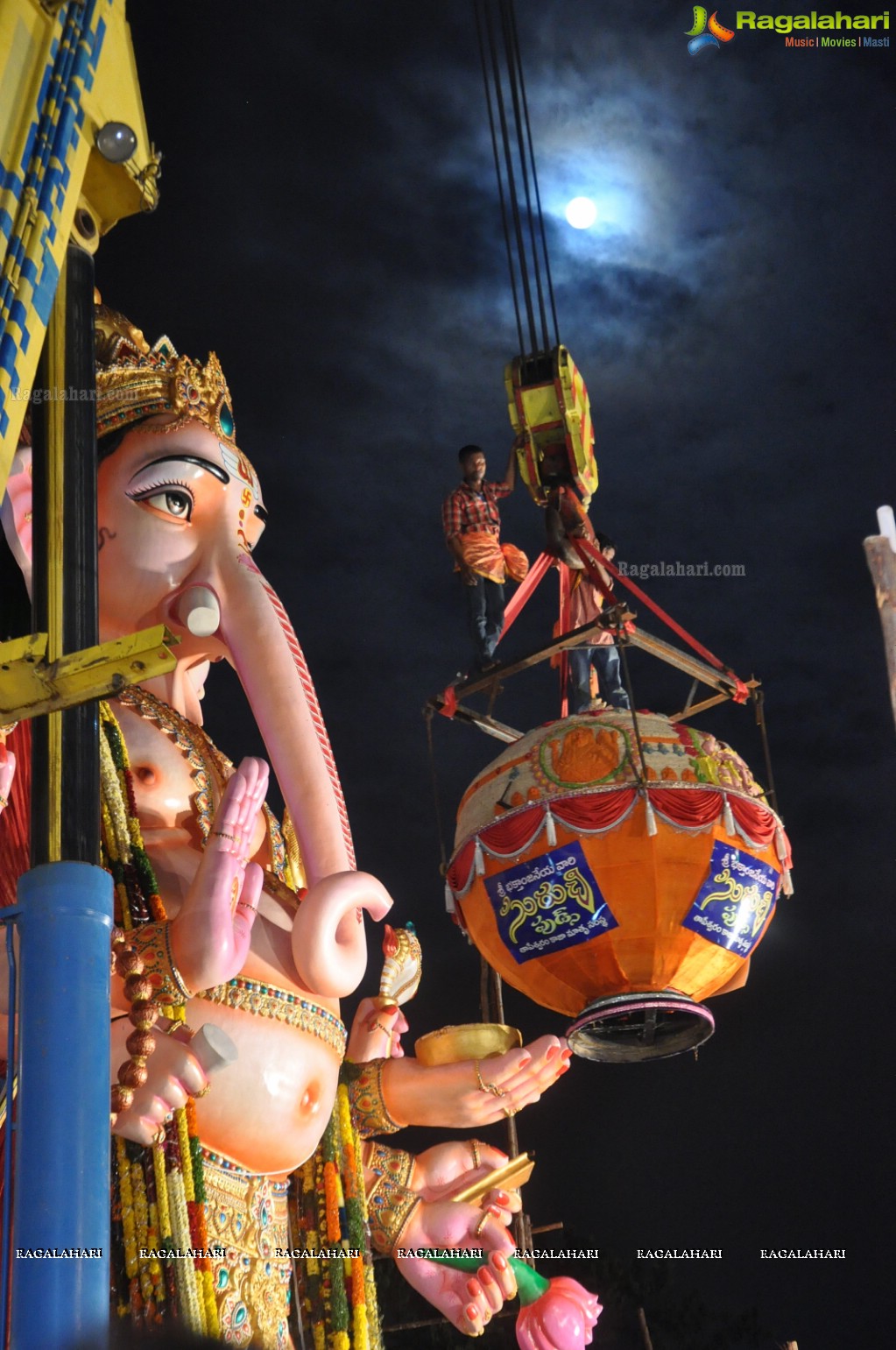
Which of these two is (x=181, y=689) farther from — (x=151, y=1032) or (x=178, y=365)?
(x=151, y=1032)

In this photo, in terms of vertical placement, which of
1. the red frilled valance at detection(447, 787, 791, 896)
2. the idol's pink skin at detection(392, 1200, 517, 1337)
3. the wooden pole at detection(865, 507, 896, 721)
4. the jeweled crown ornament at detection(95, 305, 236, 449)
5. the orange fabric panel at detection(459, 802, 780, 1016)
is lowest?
the idol's pink skin at detection(392, 1200, 517, 1337)

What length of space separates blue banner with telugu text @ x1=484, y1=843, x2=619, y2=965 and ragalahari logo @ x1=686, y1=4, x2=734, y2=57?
5.33m

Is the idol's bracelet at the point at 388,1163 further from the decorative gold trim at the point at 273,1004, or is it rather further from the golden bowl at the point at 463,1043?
the decorative gold trim at the point at 273,1004

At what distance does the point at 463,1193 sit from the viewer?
17.9 ft

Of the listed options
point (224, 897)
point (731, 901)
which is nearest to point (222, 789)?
point (224, 897)

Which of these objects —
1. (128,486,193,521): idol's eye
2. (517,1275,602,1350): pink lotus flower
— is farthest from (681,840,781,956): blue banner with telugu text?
(128,486,193,521): idol's eye

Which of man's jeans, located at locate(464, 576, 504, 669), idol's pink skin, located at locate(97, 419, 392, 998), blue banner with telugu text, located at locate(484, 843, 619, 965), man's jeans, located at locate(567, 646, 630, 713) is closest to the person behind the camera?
idol's pink skin, located at locate(97, 419, 392, 998)

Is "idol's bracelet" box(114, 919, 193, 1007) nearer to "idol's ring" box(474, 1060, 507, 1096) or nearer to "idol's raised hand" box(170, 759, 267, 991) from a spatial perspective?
"idol's raised hand" box(170, 759, 267, 991)

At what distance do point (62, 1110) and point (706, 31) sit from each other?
7934 mm

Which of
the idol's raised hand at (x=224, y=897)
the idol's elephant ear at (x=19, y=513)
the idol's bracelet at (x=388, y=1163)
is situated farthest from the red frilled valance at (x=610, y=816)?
the idol's elephant ear at (x=19, y=513)

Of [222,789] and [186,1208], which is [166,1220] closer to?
[186,1208]

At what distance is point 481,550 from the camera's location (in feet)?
22.5

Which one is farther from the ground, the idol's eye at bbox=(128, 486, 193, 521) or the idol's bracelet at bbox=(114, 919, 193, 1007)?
the idol's eye at bbox=(128, 486, 193, 521)

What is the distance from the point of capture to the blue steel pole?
9.22ft
